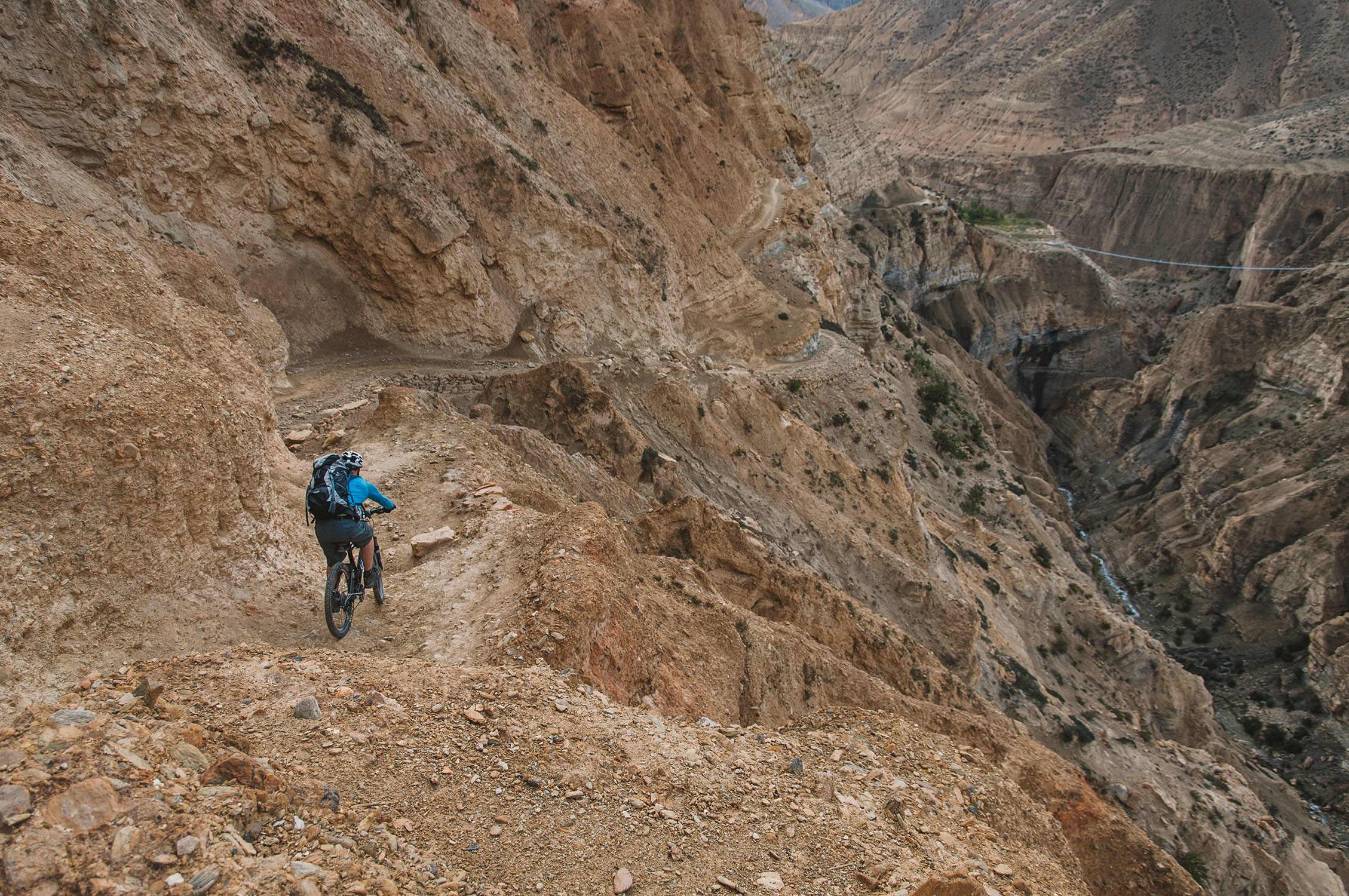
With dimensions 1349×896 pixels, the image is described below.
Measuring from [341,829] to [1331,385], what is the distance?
47.5m

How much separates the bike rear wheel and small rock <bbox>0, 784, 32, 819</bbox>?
354 cm

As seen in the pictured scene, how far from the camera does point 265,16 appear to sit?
17.9 metres

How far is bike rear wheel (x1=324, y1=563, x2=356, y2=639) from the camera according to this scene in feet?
22.7

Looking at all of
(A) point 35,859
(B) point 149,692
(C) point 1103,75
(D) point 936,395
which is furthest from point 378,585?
(C) point 1103,75

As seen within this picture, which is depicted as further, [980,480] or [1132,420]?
[1132,420]

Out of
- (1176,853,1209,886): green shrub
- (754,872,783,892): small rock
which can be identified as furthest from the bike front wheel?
(1176,853,1209,886): green shrub

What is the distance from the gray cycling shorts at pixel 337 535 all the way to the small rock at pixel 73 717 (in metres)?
2.93

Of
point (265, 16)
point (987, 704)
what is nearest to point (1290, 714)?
point (987, 704)

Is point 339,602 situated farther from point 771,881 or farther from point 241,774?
point 771,881

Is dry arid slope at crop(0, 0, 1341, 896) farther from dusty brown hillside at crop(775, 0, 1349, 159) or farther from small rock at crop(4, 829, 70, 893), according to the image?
dusty brown hillside at crop(775, 0, 1349, 159)

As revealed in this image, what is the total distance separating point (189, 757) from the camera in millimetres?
4219

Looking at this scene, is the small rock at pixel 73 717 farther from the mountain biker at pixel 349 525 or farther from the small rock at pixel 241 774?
the mountain biker at pixel 349 525

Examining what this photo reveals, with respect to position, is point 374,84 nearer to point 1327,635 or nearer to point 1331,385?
point 1327,635

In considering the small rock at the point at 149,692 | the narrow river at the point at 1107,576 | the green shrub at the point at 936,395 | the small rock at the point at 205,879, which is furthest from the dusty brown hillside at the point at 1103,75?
the small rock at the point at 205,879
